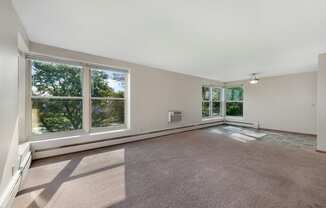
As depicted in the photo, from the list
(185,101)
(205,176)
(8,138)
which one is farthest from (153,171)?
(185,101)

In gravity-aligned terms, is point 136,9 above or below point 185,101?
above

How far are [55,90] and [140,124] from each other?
7.67 feet

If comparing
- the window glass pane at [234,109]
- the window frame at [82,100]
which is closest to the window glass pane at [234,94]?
the window glass pane at [234,109]

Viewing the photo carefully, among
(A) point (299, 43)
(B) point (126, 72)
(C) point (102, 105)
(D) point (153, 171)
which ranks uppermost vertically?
(A) point (299, 43)

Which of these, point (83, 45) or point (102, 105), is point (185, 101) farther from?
point (83, 45)

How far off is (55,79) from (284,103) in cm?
767

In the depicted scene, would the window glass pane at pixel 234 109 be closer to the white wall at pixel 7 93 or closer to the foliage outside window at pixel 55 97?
the foliage outside window at pixel 55 97

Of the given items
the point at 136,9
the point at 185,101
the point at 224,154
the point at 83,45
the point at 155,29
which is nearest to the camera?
the point at 136,9

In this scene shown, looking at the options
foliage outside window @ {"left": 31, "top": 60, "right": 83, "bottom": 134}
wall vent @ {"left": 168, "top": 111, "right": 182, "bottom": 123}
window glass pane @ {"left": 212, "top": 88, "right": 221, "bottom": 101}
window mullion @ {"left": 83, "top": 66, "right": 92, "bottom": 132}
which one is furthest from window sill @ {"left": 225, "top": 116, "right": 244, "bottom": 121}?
foliage outside window @ {"left": 31, "top": 60, "right": 83, "bottom": 134}

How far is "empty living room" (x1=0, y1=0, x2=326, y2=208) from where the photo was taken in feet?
5.87

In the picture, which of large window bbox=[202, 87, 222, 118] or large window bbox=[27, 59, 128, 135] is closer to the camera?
large window bbox=[27, 59, 128, 135]

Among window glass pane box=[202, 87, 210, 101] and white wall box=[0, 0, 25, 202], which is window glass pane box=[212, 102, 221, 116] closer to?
window glass pane box=[202, 87, 210, 101]

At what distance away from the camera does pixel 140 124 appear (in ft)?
14.8

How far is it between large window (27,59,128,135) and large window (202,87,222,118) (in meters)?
4.10
